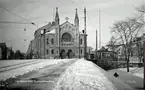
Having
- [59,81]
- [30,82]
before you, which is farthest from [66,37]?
[30,82]

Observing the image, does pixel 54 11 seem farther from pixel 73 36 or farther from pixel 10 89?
pixel 73 36

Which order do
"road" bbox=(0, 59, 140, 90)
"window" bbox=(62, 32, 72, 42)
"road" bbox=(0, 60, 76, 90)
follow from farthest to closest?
"window" bbox=(62, 32, 72, 42)
"road" bbox=(0, 59, 140, 90)
"road" bbox=(0, 60, 76, 90)

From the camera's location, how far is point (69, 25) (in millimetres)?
44281

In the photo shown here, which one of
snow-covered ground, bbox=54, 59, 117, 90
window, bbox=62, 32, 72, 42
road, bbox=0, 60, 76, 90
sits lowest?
snow-covered ground, bbox=54, 59, 117, 90

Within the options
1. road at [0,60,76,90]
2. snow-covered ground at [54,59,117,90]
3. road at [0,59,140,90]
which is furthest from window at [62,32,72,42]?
road at [0,60,76,90]

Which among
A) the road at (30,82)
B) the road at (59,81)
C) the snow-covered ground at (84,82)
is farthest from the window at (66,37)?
the road at (30,82)

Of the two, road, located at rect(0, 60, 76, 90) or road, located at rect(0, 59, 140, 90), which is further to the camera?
road, located at rect(0, 59, 140, 90)

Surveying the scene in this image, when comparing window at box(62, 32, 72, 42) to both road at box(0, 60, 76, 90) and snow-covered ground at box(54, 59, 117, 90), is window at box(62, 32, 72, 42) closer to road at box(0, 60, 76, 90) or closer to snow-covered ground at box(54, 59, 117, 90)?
snow-covered ground at box(54, 59, 117, 90)

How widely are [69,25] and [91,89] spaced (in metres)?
40.3

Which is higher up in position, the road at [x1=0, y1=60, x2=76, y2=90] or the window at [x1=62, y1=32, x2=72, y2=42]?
the window at [x1=62, y1=32, x2=72, y2=42]

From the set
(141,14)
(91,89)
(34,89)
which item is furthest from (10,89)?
(141,14)

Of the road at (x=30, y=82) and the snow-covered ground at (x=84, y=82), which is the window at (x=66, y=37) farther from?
the road at (x=30, y=82)

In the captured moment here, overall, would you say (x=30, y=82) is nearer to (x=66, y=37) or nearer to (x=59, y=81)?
(x=59, y=81)

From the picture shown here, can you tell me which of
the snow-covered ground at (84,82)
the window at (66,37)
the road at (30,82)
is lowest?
the snow-covered ground at (84,82)
